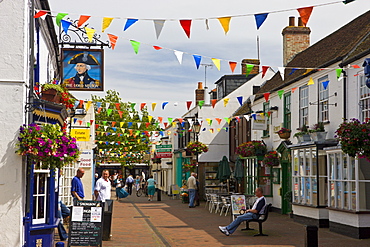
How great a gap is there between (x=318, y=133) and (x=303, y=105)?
2744 mm

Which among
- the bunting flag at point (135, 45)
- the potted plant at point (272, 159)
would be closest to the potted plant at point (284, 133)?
the potted plant at point (272, 159)

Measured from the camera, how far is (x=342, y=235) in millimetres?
16391

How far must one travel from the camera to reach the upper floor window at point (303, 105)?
21.3 meters

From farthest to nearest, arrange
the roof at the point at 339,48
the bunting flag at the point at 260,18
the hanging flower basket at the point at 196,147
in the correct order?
1. the hanging flower basket at the point at 196,147
2. the roof at the point at 339,48
3. the bunting flag at the point at 260,18

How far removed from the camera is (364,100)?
1641cm

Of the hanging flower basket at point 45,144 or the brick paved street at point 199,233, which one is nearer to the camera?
the hanging flower basket at point 45,144

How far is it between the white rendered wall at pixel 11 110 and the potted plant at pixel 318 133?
1122 centimetres

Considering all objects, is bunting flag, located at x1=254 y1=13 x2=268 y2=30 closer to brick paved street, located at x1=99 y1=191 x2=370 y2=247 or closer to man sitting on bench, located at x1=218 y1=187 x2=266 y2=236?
brick paved street, located at x1=99 y1=191 x2=370 y2=247

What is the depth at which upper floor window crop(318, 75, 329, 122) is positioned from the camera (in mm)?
19266

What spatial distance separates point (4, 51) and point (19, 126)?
1.45 m

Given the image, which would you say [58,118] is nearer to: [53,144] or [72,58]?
[53,144]

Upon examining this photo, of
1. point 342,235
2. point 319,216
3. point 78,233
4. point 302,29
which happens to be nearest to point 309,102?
point 319,216

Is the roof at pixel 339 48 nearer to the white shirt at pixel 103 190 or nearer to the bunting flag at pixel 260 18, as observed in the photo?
the bunting flag at pixel 260 18

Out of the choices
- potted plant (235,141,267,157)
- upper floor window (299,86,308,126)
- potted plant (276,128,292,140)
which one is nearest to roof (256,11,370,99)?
upper floor window (299,86,308,126)
